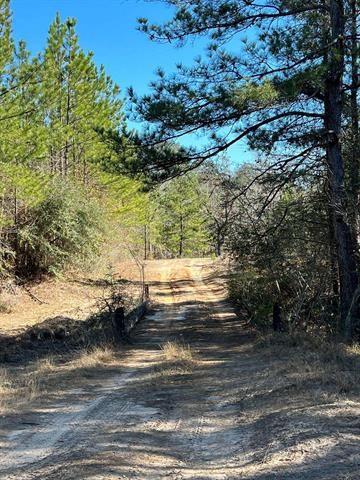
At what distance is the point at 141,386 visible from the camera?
855 cm

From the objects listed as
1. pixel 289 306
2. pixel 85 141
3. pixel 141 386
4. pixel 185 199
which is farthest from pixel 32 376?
pixel 185 199

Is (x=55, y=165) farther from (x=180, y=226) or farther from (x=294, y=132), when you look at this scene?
(x=180, y=226)

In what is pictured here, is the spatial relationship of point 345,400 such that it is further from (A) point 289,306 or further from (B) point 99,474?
(A) point 289,306

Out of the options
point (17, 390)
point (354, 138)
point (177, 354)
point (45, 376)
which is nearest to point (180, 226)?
point (354, 138)

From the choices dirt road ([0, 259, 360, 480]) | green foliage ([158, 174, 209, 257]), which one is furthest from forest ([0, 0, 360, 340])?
green foliage ([158, 174, 209, 257])

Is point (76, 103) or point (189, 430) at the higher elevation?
point (76, 103)

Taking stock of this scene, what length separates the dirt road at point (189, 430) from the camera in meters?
4.54

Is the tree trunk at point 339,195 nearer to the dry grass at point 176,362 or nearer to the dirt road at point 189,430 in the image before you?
the dirt road at point 189,430

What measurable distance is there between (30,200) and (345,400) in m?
19.8

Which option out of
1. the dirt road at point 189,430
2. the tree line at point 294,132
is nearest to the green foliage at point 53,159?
the tree line at point 294,132

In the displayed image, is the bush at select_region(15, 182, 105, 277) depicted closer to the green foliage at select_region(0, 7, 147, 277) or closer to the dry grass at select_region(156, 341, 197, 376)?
the green foliage at select_region(0, 7, 147, 277)

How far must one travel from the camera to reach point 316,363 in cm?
827

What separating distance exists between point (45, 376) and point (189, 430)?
4405 millimetres

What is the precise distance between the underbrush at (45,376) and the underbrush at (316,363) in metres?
3.63
